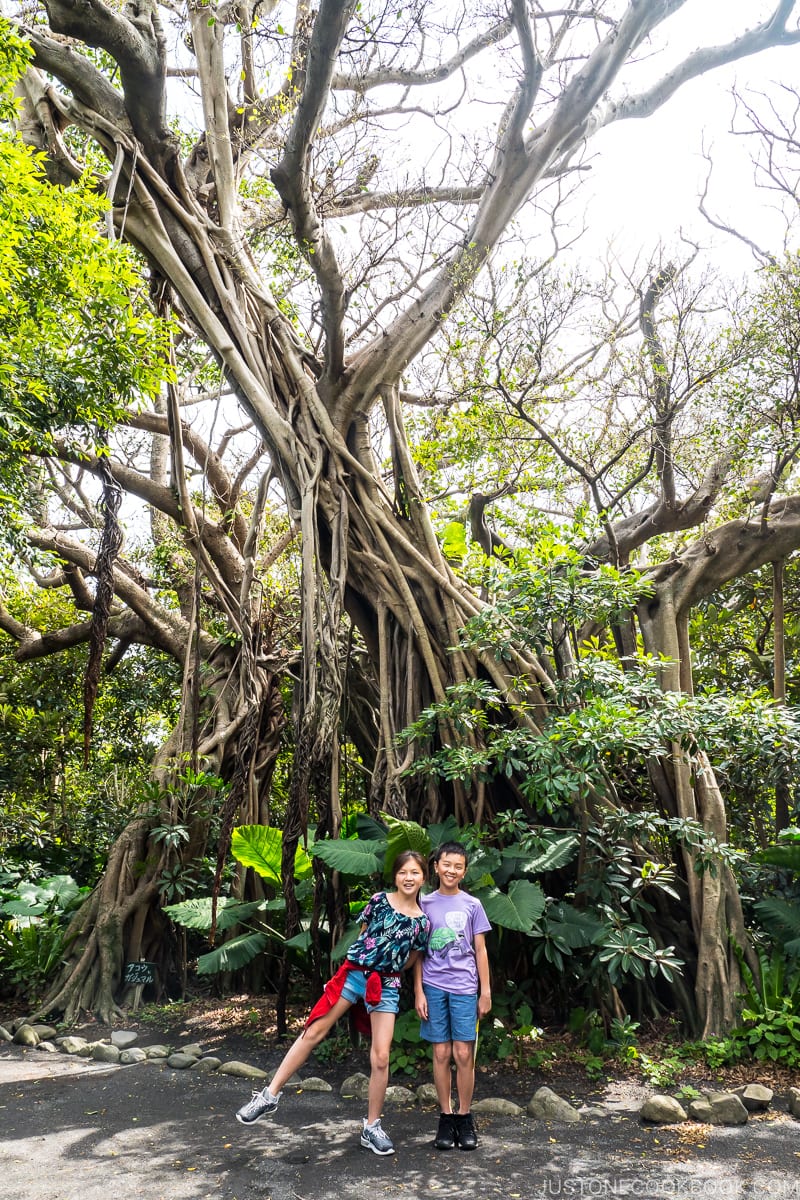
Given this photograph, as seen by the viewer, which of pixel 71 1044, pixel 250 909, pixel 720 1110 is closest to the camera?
pixel 720 1110

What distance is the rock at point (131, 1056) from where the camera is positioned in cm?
420

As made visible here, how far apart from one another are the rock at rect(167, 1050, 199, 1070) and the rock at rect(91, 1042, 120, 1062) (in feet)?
1.11

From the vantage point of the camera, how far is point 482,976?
298cm

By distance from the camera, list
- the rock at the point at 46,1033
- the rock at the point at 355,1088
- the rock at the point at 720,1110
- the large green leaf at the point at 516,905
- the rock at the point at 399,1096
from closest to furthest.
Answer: the rock at the point at 720,1110, the rock at the point at 399,1096, the rock at the point at 355,1088, the large green leaf at the point at 516,905, the rock at the point at 46,1033

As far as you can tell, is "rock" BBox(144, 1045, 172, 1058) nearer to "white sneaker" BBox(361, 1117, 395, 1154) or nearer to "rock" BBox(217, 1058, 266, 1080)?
A: "rock" BBox(217, 1058, 266, 1080)

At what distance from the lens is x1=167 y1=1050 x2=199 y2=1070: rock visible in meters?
4.05

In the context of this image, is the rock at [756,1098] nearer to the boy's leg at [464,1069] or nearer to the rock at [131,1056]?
the boy's leg at [464,1069]

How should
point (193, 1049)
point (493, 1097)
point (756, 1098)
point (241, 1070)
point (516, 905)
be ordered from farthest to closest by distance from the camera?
point (193, 1049)
point (241, 1070)
point (516, 905)
point (493, 1097)
point (756, 1098)

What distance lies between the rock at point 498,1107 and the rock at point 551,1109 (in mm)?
55

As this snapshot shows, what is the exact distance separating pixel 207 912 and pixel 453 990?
2.43 m

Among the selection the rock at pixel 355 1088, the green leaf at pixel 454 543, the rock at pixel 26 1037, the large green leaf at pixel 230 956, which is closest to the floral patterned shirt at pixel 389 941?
the rock at pixel 355 1088

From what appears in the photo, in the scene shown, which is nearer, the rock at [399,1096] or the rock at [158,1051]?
the rock at [399,1096]

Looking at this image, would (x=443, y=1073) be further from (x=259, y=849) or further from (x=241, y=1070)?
(x=259, y=849)

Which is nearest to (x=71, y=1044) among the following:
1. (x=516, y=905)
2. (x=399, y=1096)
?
(x=399, y=1096)
